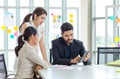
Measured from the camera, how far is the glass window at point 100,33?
598cm

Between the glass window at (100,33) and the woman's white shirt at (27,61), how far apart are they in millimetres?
3470

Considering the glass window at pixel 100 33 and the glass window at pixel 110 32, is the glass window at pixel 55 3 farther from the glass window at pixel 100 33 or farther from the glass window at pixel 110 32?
the glass window at pixel 110 32

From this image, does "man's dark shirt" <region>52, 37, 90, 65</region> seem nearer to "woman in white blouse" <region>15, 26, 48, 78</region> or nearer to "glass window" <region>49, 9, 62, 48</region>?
"woman in white blouse" <region>15, 26, 48, 78</region>

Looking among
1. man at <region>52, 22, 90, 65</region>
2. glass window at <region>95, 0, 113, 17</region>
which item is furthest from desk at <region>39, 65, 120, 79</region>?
glass window at <region>95, 0, 113, 17</region>

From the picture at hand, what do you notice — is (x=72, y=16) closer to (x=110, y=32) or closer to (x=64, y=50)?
(x=110, y=32)

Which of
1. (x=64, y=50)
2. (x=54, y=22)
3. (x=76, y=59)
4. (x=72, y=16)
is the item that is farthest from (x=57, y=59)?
(x=72, y=16)

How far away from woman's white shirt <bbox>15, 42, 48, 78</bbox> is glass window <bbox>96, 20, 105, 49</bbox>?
11.4 feet

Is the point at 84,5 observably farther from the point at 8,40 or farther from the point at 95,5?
the point at 8,40

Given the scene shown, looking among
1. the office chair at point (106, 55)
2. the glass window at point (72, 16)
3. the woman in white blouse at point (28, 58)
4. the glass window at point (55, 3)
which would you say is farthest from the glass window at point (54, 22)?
the woman in white blouse at point (28, 58)

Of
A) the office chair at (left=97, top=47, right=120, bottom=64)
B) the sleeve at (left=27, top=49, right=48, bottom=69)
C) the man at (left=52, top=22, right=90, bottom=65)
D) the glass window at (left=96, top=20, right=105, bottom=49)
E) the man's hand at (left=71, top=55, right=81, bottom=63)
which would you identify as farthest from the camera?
the glass window at (left=96, top=20, right=105, bottom=49)

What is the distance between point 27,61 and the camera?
2744 millimetres

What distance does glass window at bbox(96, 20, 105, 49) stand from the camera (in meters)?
5.98

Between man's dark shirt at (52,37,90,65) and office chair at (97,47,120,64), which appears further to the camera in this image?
office chair at (97,47,120,64)

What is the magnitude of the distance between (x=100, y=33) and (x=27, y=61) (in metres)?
3.61
